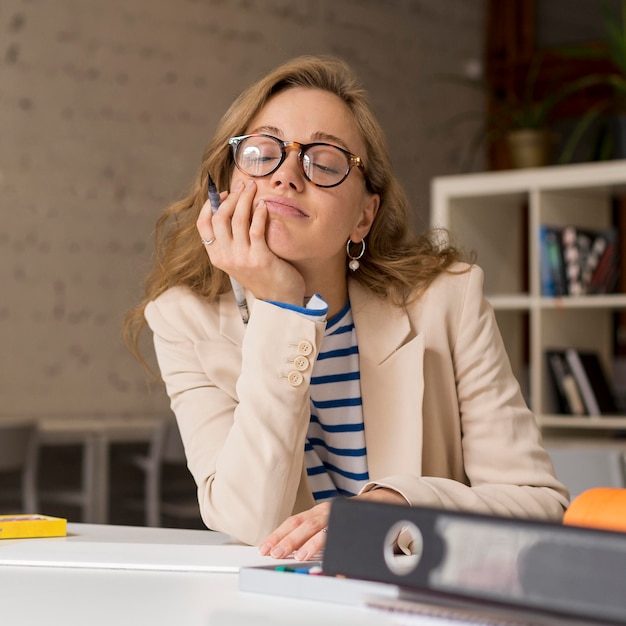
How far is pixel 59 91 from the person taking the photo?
596 centimetres

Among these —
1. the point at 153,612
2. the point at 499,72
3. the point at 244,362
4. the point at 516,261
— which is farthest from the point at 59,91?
the point at 153,612

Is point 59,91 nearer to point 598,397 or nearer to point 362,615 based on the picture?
point 598,397

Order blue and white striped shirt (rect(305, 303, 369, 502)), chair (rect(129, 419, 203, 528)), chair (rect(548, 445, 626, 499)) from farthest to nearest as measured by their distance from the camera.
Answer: chair (rect(129, 419, 203, 528))
chair (rect(548, 445, 626, 499))
blue and white striped shirt (rect(305, 303, 369, 502))

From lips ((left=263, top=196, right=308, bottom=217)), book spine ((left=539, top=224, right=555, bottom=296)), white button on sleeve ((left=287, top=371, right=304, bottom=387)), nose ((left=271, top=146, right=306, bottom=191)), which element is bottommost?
white button on sleeve ((left=287, top=371, right=304, bottom=387))

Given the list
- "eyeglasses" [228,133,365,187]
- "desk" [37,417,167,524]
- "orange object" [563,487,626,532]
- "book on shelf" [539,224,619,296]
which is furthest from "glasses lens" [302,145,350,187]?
"desk" [37,417,167,524]

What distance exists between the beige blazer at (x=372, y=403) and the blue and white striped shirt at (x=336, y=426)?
0.02 meters

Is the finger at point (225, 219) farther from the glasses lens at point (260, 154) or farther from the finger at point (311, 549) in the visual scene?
the finger at point (311, 549)

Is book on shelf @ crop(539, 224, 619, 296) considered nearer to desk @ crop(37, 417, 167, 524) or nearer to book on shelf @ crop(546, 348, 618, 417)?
book on shelf @ crop(546, 348, 618, 417)

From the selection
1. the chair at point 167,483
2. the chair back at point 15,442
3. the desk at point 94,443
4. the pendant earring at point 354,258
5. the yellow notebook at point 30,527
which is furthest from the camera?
the chair at point 167,483

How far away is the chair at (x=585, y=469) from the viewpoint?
240 centimetres

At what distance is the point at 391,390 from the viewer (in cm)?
172

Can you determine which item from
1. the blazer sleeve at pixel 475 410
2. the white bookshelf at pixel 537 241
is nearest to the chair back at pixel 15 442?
the white bookshelf at pixel 537 241

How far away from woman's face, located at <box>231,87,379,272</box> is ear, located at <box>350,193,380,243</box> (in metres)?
0.04

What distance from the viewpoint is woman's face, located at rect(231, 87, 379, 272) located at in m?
1.63
